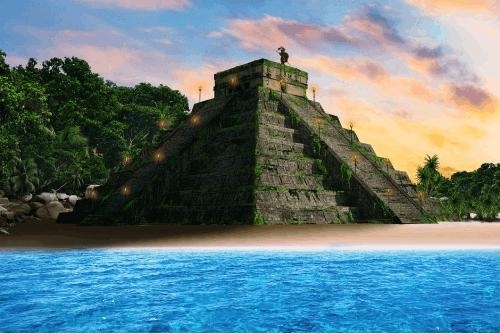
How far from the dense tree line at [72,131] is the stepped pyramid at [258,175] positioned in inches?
267

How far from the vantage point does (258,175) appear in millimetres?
27453

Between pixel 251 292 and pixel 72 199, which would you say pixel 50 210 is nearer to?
pixel 72 199

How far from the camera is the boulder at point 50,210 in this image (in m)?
40.3

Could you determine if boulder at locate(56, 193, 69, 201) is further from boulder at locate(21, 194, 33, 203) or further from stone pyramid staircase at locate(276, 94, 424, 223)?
stone pyramid staircase at locate(276, 94, 424, 223)

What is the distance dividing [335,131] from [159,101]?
43309 millimetres

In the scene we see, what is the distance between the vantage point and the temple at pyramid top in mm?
36906

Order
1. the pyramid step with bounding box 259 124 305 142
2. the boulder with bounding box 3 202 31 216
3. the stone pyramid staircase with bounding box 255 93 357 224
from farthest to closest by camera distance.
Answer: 1. the boulder with bounding box 3 202 31 216
2. the pyramid step with bounding box 259 124 305 142
3. the stone pyramid staircase with bounding box 255 93 357 224

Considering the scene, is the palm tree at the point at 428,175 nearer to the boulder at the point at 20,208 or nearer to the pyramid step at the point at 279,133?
the pyramid step at the point at 279,133

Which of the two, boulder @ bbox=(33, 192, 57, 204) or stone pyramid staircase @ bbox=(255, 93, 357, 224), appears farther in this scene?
boulder @ bbox=(33, 192, 57, 204)

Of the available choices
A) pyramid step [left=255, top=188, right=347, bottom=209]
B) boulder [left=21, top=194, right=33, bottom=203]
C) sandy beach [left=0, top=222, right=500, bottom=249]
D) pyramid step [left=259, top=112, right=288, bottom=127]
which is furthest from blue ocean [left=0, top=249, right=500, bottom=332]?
boulder [left=21, top=194, right=33, bottom=203]

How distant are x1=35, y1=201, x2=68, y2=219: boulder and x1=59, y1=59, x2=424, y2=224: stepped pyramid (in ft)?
21.6

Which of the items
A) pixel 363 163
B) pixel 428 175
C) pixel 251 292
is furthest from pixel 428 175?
pixel 251 292

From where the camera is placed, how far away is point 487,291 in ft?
40.9

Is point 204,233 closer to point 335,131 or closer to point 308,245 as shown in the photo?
point 308,245
